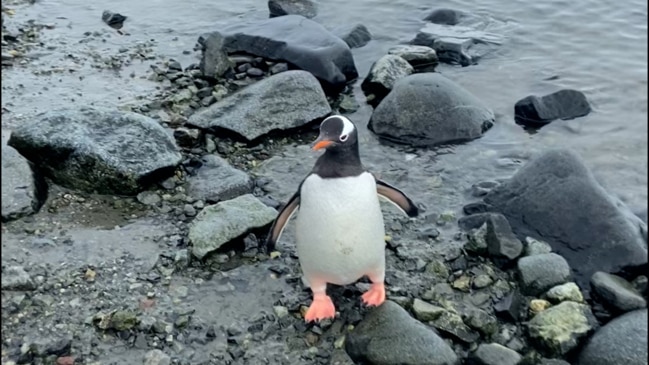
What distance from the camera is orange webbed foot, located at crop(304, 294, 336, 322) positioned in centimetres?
493

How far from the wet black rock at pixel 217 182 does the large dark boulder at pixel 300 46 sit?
233 centimetres

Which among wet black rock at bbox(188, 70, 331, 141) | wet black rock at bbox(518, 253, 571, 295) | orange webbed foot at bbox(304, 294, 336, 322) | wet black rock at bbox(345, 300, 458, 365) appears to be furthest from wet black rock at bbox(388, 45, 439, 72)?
Result: wet black rock at bbox(345, 300, 458, 365)

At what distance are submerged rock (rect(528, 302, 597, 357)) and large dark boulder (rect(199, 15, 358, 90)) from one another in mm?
4423

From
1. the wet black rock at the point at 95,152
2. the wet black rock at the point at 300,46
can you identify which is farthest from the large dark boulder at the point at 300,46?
the wet black rock at the point at 95,152

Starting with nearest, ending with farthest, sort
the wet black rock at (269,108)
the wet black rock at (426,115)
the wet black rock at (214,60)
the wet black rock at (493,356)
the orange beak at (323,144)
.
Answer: the wet black rock at (493,356) < the orange beak at (323,144) < the wet black rock at (269,108) < the wet black rock at (426,115) < the wet black rock at (214,60)

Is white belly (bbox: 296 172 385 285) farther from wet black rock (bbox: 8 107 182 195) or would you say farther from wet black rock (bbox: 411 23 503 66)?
wet black rock (bbox: 411 23 503 66)

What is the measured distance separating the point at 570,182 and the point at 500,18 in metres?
5.83

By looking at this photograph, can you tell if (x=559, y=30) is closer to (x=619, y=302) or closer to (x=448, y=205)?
(x=448, y=205)

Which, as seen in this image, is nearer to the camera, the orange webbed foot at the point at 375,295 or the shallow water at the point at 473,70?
the orange webbed foot at the point at 375,295

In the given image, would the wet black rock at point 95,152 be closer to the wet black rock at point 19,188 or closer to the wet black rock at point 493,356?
the wet black rock at point 19,188

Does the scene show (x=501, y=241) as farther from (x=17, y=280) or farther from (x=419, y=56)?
(x=419, y=56)

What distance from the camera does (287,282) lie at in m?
5.41

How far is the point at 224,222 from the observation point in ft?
18.4

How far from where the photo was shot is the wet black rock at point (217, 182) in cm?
634
